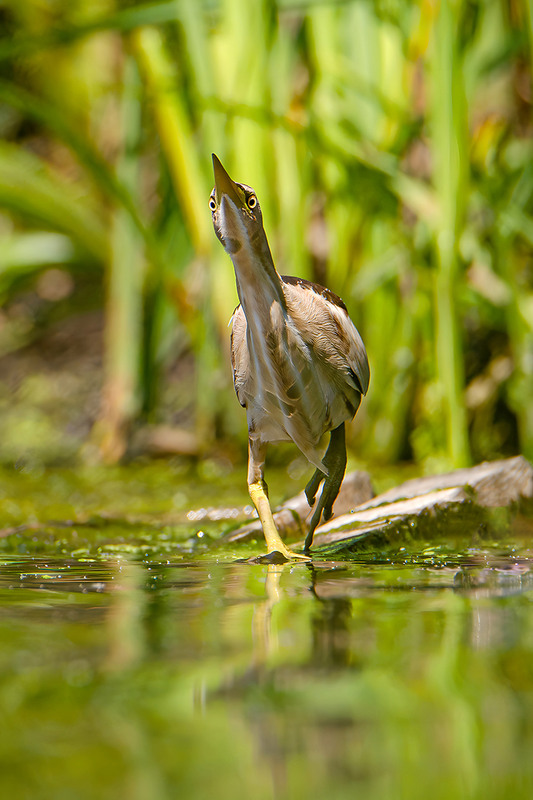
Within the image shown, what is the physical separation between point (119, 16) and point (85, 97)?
2517 mm

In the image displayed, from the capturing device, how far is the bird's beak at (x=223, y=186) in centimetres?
219

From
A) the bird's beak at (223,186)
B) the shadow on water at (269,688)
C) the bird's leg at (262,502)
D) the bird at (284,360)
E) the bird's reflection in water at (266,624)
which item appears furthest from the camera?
the bird's leg at (262,502)

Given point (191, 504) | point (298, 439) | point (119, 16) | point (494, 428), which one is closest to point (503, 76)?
point (494, 428)

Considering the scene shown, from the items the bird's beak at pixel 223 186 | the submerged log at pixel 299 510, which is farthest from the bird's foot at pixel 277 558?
the bird's beak at pixel 223 186

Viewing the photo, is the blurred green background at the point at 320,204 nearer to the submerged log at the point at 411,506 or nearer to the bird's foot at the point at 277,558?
the submerged log at the point at 411,506

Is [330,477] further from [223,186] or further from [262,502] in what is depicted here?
[223,186]

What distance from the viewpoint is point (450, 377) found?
12.2ft

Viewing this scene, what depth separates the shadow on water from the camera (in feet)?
3.04

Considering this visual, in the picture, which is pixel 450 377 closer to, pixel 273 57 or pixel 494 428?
pixel 494 428

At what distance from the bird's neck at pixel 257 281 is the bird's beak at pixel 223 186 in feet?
0.41

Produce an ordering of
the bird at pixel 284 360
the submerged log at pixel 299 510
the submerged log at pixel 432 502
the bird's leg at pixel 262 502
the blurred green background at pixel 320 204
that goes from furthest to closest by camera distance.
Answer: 1. the blurred green background at pixel 320 204
2. the submerged log at pixel 299 510
3. the submerged log at pixel 432 502
4. the bird's leg at pixel 262 502
5. the bird at pixel 284 360

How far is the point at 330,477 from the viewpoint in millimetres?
2785

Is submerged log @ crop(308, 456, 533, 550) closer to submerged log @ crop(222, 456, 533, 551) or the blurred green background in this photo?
submerged log @ crop(222, 456, 533, 551)

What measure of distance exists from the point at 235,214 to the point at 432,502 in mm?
1028
